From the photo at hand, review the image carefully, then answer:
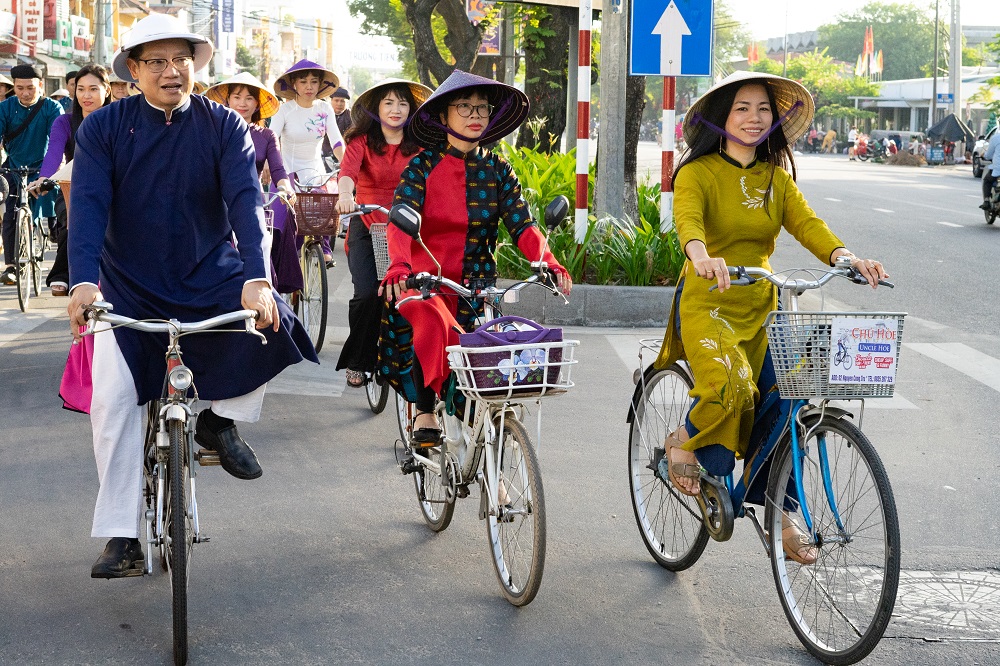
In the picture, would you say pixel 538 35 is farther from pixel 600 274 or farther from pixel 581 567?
pixel 581 567

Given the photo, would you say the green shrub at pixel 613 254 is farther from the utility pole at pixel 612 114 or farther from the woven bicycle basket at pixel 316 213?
the woven bicycle basket at pixel 316 213

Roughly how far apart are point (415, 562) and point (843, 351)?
196 centimetres

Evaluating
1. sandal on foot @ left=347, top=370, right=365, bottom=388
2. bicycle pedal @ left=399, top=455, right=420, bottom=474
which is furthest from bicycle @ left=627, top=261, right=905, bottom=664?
sandal on foot @ left=347, top=370, right=365, bottom=388

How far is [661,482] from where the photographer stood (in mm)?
4785

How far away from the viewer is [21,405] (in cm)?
714

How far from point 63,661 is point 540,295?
6.54 m

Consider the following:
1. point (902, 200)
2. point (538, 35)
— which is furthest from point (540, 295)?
point (902, 200)

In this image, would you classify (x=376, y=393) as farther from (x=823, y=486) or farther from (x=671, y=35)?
(x=671, y=35)

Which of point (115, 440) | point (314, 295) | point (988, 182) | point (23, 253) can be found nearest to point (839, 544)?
point (115, 440)

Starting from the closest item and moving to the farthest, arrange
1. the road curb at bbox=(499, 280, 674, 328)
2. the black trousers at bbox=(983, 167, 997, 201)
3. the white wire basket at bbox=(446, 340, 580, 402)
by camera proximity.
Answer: the white wire basket at bbox=(446, 340, 580, 402), the road curb at bbox=(499, 280, 674, 328), the black trousers at bbox=(983, 167, 997, 201)

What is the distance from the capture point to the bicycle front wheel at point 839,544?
3.61 meters

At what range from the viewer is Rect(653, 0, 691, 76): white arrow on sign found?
10102mm

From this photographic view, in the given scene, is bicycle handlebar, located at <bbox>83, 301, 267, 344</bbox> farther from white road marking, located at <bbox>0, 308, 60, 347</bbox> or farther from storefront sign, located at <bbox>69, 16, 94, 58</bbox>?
storefront sign, located at <bbox>69, 16, 94, 58</bbox>

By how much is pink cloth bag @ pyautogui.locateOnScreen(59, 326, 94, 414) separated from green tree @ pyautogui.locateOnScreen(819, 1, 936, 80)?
4798 inches
